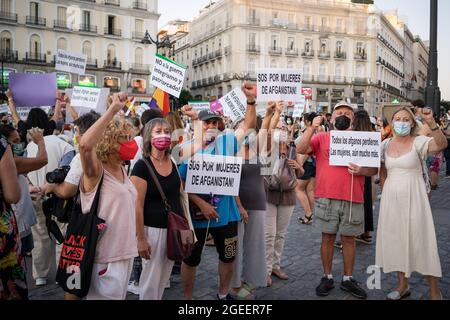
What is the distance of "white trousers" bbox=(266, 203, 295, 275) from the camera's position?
15.8 feet

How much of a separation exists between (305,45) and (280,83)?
185 ft

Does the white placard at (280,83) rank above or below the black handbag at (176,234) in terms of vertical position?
above

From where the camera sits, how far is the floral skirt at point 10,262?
8.89ft

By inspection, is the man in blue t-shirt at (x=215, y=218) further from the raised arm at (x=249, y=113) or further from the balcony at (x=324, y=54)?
the balcony at (x=324, y=54)

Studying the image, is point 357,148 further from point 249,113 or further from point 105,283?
point 105,283

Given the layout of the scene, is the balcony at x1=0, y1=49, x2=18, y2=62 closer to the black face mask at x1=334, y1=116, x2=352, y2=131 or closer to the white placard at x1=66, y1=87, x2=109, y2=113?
the white placard at x1=66, y1=87, x2=109, y2=113

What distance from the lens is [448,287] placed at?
4535 millimetres

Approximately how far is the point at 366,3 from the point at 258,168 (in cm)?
6518

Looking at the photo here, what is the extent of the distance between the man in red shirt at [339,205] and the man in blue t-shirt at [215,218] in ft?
3.09

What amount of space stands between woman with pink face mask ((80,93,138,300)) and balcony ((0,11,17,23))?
45.5m

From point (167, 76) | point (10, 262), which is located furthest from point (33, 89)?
point (10, 262)

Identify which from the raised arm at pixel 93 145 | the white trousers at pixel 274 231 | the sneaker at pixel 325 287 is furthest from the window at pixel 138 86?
the raised arm at pixel 93 145

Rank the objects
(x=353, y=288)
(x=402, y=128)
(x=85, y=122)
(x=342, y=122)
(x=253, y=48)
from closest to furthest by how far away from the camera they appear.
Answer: (x=85, y=122)
(x=402, y=128)
(x=353, y=288)
(x=342, y=122)
(x=253, y=48)

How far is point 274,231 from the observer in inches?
191
